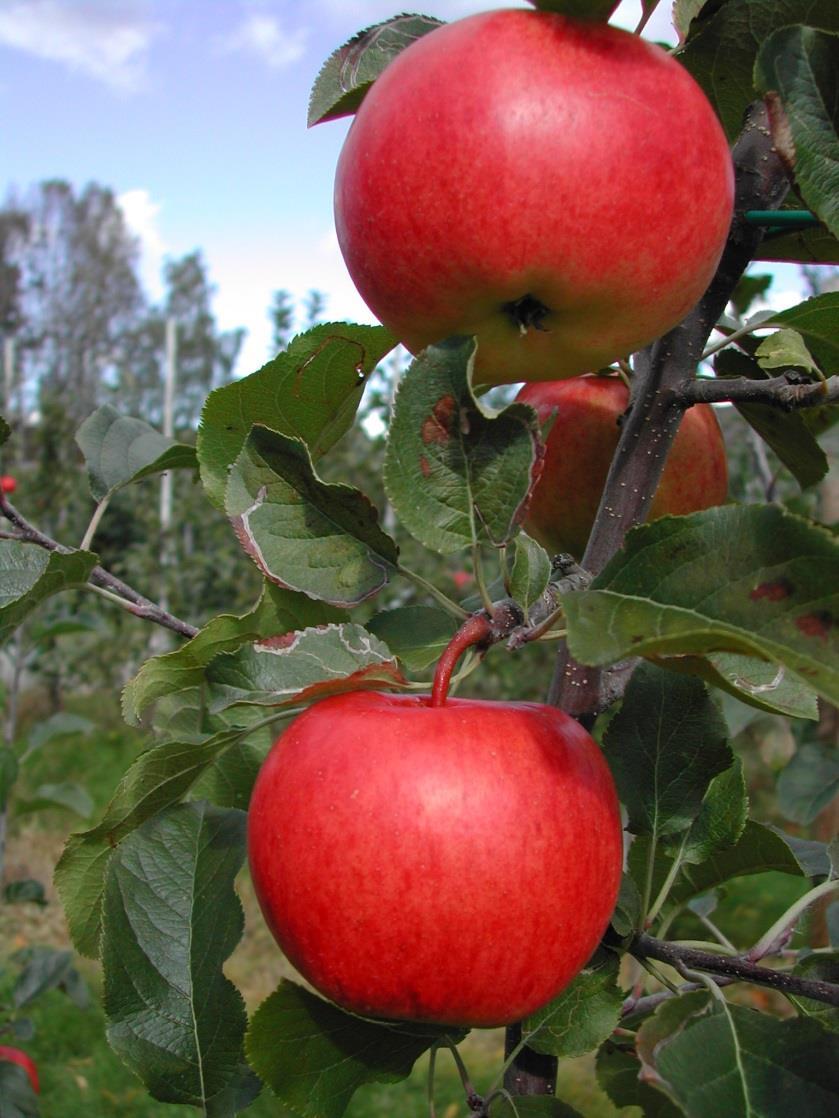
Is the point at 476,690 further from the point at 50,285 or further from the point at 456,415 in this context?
the point at 50,285

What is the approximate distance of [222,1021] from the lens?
0.68 m

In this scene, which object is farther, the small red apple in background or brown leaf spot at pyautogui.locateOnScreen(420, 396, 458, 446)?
the small red apple in background

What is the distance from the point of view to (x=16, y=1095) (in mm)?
1530

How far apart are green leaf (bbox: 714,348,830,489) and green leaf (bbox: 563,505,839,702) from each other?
0.99ft

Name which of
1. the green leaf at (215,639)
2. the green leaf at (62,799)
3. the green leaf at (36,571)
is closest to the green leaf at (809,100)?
the green leaf at (215,639)

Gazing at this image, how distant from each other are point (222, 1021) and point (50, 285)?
1019 inches

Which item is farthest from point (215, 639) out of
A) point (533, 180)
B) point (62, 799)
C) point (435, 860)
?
point (62, 799)

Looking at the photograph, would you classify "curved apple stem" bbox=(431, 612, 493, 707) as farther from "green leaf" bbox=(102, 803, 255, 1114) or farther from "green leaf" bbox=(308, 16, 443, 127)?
"green leaf" bbox=(308, 16, 443, 127)

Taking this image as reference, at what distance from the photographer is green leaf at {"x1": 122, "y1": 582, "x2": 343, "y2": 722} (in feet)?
1.92

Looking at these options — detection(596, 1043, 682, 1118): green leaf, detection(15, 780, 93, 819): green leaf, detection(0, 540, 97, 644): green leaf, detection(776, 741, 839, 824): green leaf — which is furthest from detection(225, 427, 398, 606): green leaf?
detection(15, 780, 93, 819): green leaf

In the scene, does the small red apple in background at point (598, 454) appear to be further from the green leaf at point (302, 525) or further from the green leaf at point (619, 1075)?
the green leaf at point (619, 1075)

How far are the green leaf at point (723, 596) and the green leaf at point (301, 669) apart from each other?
13cm

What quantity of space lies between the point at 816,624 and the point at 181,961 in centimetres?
47

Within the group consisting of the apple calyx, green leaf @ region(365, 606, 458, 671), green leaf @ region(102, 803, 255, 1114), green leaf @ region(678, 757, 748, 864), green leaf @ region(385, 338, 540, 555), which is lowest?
green leaf @ region(102, 803, 255, 1114)
